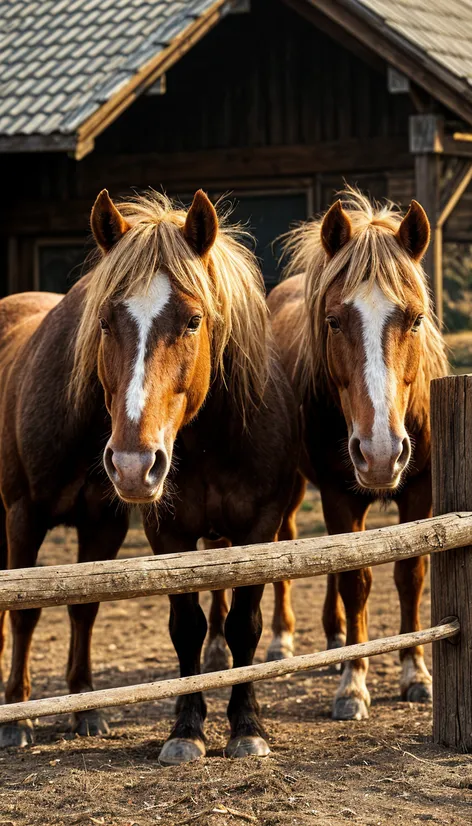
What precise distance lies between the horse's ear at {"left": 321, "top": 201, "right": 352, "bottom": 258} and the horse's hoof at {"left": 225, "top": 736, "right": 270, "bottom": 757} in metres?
1.82

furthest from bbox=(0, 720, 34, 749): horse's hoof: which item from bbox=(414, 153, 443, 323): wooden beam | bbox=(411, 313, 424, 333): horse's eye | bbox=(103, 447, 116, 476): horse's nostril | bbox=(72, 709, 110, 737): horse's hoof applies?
bbox=(414, 153, 443, 323): wooden beam

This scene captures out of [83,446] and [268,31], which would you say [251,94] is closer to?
[268,31]

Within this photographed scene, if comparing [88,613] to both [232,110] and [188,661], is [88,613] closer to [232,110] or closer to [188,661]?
[188,661]

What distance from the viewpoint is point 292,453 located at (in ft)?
14.7

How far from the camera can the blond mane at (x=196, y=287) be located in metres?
3.85

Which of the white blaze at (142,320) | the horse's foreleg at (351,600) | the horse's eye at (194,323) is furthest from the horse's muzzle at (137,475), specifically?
the horse's foreleg at (351,600)

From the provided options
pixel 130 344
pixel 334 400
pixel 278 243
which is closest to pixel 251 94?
pixel 278 243

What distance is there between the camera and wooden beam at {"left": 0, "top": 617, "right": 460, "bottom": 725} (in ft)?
10.4

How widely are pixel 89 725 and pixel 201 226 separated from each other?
216 centimetres

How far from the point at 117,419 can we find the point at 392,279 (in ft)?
3.84

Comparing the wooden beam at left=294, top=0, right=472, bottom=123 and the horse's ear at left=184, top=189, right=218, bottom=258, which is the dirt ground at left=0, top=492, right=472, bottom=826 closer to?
the horse's ear at left=184, top=189, right=218, bottom=258

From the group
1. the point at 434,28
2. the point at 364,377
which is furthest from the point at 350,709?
the point at 434,28

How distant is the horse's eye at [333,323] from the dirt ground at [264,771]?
1.50 meters

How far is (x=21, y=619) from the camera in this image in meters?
4.65
